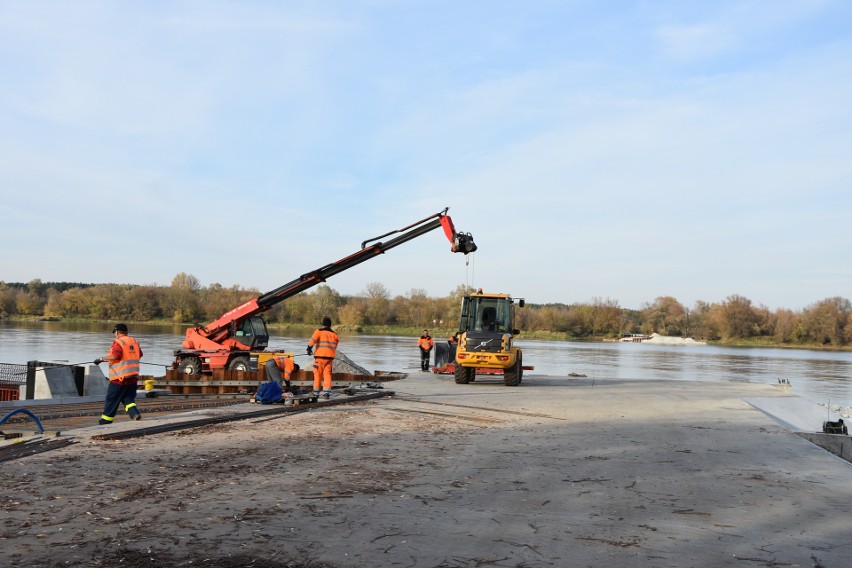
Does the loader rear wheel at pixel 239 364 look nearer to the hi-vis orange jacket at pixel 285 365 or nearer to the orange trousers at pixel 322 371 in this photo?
the hi-vis orange jacket at pixel 285 365

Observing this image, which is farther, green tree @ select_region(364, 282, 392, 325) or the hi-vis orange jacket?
green tree @ select_region(364, 282, 392, 325)

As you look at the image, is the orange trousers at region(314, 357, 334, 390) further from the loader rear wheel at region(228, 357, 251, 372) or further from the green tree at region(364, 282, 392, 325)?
the green tree at region(364, 282, 392, 325)

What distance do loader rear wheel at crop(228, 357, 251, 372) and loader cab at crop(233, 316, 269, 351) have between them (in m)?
0.54

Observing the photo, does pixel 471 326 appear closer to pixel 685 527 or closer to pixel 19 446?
pixel 19 446

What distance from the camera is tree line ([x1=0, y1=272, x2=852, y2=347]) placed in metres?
94.9

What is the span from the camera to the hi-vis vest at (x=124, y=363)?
11.2 m

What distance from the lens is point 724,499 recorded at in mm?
7156

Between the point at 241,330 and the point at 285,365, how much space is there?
13.1 ft

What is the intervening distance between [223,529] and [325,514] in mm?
907

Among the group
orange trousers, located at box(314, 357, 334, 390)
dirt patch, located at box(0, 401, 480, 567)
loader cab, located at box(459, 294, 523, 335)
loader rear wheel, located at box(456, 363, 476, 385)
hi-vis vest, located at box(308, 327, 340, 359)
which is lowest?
dirt patch, located at box(0, 401, 480, 567)

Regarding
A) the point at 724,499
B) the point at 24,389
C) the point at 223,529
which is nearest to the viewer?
the point at 223,529

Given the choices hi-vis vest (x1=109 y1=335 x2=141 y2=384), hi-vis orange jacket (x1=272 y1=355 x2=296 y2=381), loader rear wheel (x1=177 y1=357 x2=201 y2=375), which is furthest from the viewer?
loader rear wheel (x1=177 y1=357 x2=201 y2=375)

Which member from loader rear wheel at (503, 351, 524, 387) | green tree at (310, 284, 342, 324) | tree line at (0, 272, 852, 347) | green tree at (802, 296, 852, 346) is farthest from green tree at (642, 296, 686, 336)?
loader rear wheel at (503, 351, 524, 387)

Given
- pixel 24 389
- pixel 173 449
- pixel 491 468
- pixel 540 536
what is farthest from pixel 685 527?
pixel 24 389
